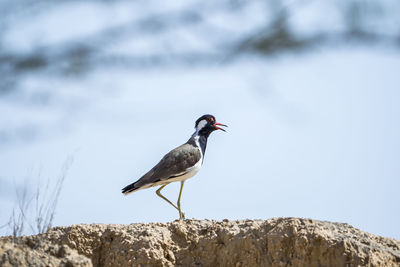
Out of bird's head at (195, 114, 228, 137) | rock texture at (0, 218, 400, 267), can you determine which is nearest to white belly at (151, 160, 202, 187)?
bird's head at (195, 114, 228, 137)

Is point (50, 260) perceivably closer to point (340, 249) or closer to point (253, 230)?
point (253, 230)

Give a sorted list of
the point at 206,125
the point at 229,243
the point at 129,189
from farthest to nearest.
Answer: the point at 206,125
the point at 129,189
the point at 229,243

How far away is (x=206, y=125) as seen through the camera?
11.6 meters

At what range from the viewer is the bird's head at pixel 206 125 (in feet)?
38.1

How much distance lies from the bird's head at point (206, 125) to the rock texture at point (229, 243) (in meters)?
3.90

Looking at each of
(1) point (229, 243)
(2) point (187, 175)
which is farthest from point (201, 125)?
(1) point (229, 243)

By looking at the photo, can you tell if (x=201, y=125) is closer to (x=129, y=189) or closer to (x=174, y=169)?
(x=174, y=169)

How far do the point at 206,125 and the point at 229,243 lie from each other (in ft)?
14.9

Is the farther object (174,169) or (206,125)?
(206,125)

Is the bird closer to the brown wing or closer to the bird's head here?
the brown wing

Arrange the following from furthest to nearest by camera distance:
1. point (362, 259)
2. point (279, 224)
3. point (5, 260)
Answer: point (279, 224) < point (362, 259) < point (5, 260)

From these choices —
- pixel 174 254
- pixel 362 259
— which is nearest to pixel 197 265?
pixel 174 254

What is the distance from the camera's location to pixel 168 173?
1044 cm

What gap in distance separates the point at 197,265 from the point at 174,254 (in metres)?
0.29
